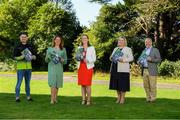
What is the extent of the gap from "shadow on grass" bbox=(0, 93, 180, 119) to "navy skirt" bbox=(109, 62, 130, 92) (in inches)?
19.7

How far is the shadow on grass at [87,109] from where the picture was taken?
496 inches

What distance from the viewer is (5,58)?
58.2 metres

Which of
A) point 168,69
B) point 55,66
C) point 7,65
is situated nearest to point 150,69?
point 55,66

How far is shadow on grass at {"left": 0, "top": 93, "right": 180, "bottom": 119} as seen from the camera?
1261 cm

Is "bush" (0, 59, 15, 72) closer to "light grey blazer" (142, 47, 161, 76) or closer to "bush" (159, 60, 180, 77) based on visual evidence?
"bush" (159, 60, 180, 77)

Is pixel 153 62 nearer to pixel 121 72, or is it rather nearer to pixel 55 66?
pixel 121 72

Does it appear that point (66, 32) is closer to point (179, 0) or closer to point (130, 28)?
point (130, 28)

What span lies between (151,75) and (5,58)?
142 feet

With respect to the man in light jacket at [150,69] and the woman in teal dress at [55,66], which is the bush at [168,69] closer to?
the man in light jacket at [150,69]

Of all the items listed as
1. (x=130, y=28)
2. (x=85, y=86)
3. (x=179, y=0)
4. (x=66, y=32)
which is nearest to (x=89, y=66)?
(x=85, y=86)

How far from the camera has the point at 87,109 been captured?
13953 millimetres

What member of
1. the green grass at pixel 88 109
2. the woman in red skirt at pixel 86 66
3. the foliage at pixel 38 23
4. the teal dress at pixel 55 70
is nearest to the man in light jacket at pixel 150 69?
the green grass at pixel 88 109

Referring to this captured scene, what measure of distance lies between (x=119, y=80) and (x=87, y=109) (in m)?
2.15

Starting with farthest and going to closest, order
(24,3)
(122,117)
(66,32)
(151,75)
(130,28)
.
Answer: (24,3), (66,32), (130,28), (151,75), (122,117)
